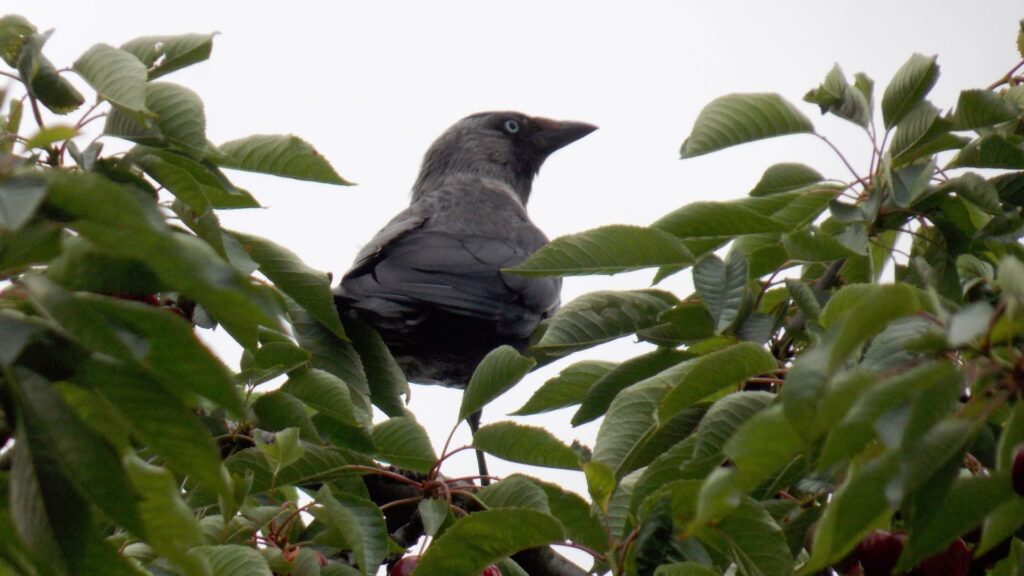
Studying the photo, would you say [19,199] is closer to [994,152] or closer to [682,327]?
[682,327]

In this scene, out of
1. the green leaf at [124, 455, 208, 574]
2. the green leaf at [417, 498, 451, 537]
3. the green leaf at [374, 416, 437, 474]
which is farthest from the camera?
the green leaf at [374, 416, 437, 474]

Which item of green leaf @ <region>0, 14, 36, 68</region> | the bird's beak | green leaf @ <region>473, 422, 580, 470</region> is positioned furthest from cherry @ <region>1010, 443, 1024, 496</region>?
the bird's beak

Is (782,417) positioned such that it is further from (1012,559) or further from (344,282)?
(344,282)

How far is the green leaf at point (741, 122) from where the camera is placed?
8.96ft

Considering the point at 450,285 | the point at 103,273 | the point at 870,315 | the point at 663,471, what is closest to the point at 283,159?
the point at 663,471

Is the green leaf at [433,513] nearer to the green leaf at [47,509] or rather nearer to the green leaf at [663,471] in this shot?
the green leaf at [663,471]

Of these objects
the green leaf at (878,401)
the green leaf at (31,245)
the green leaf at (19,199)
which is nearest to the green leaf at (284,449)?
the green leaf at (31,245)

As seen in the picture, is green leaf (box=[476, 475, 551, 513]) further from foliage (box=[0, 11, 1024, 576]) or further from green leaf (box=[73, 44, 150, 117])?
green leaf (box=[73, 44, 150, 117])

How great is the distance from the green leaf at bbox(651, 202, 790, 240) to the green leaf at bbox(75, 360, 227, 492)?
1.37 metres

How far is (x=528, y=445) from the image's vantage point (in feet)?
8.61

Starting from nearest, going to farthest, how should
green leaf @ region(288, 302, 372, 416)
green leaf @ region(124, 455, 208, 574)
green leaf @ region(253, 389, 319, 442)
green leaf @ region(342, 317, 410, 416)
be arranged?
green leaf @ region(124, 455, 208, 574), green leaf @ region(253, 389, 319, 442), green leaf @ region(288, 302, 372, 416), green leaf @ region(342, 317, 410, 416)

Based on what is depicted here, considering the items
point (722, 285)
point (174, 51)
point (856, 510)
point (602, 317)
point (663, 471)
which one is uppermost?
point (174, 51)

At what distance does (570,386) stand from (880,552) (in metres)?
0.80

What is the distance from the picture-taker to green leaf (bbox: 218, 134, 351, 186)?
2.69 meters
